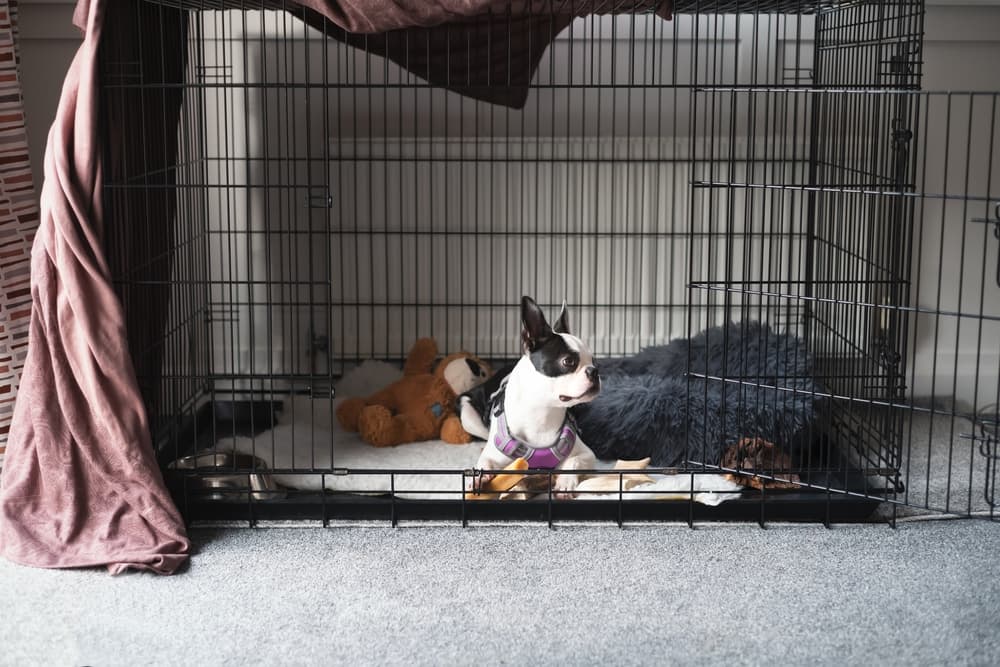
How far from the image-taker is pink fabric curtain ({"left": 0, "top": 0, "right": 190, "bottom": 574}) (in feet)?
7.55

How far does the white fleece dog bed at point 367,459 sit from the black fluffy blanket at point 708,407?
87mm

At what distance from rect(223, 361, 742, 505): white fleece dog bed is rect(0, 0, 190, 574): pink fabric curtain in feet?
1.08

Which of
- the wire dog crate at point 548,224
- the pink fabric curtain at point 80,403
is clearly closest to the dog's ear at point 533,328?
the wire dog crate at point 548,224

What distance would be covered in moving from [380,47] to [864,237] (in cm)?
125

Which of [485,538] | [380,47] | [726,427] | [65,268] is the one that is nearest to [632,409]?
[726,427]

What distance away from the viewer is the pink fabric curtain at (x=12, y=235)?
2684mm

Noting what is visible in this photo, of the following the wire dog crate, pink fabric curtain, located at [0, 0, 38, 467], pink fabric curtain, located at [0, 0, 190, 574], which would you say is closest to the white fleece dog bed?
the wire dog crate

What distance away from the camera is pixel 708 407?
2.74 meters

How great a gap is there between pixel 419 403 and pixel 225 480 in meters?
0.68

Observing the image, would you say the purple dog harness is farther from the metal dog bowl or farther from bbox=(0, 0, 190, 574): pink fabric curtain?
bbox=(0, 0, 190, 574): pink fabric curtain

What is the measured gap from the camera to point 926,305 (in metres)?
3.47

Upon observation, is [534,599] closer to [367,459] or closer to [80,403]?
[367,459]

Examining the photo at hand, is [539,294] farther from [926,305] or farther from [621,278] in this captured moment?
[926,305]

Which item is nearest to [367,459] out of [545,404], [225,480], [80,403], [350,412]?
[350,412]
